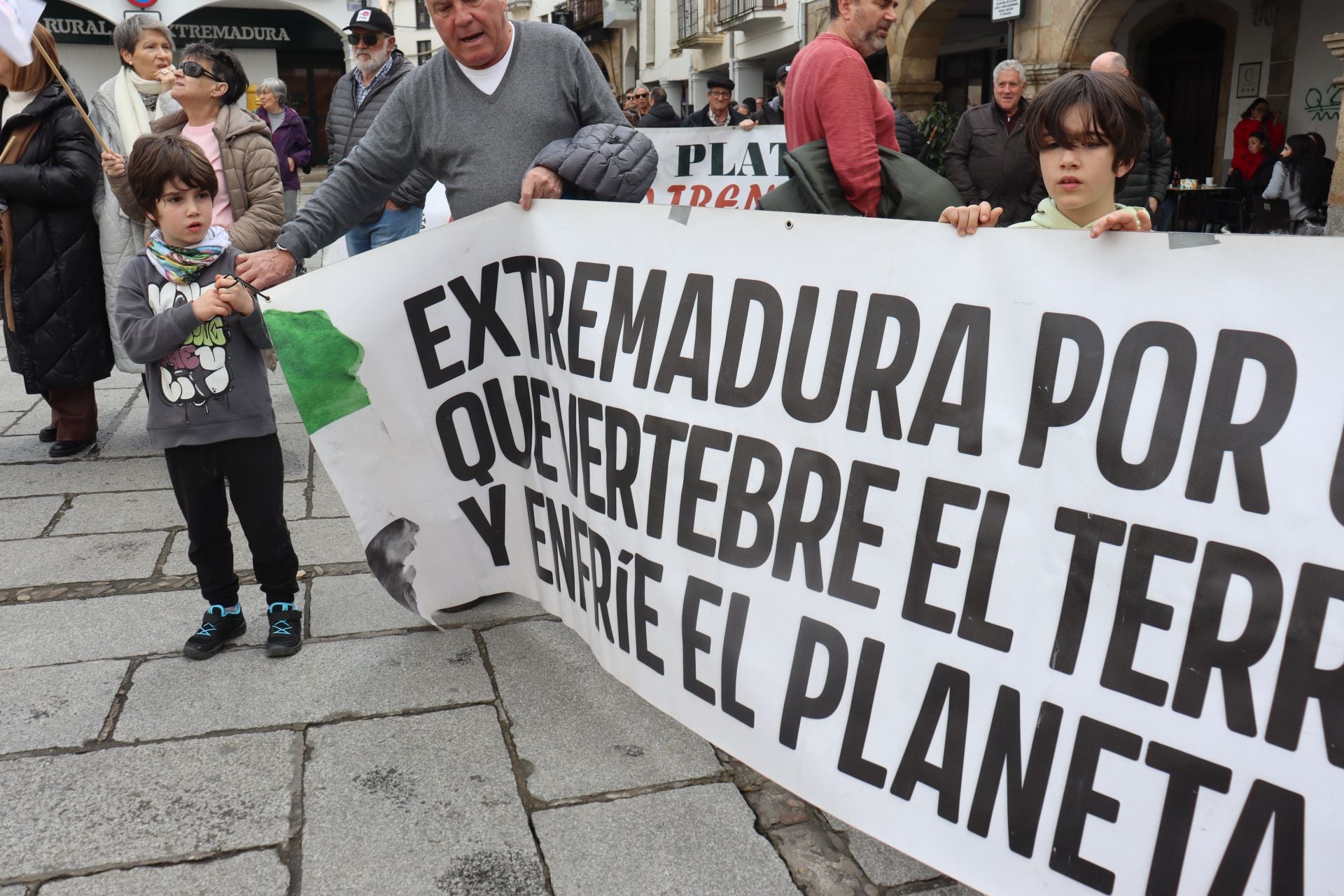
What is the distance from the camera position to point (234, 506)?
9.61 feet

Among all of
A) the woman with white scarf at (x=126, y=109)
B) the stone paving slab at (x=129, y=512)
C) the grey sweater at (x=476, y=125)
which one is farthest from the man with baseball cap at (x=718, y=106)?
the grey sweater at (x=476, y=125)

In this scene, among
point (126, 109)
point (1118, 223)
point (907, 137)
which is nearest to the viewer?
point (1118, 223)

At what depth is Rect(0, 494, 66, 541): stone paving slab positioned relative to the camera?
157 inches

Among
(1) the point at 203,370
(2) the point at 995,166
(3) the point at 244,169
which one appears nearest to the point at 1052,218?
(1) the point at 203,370

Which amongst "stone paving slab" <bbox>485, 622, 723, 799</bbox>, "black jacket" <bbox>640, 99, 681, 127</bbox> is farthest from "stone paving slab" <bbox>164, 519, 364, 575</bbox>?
"black jacket" <bbox>640, 99, 681, 127</bbox>

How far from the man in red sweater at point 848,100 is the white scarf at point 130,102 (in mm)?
2938

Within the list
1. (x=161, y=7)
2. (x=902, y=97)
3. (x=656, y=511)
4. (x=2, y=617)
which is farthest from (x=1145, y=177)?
(x=161, y=7)

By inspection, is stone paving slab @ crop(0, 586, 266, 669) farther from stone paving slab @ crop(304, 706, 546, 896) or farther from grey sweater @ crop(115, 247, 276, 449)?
stone paving slab @ crop(304, 706, 546, 896)

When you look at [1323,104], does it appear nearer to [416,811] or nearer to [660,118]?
[660,118]

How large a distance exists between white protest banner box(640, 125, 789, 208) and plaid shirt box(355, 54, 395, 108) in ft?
6.22

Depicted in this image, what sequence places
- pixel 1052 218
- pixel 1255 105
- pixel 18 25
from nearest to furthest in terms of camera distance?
1. pixel 1052 218
2. pixel 18 25
3. pixel 1255 105

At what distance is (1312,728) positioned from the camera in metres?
1.49

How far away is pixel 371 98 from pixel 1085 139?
3776mm

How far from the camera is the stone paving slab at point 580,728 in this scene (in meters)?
2.35
